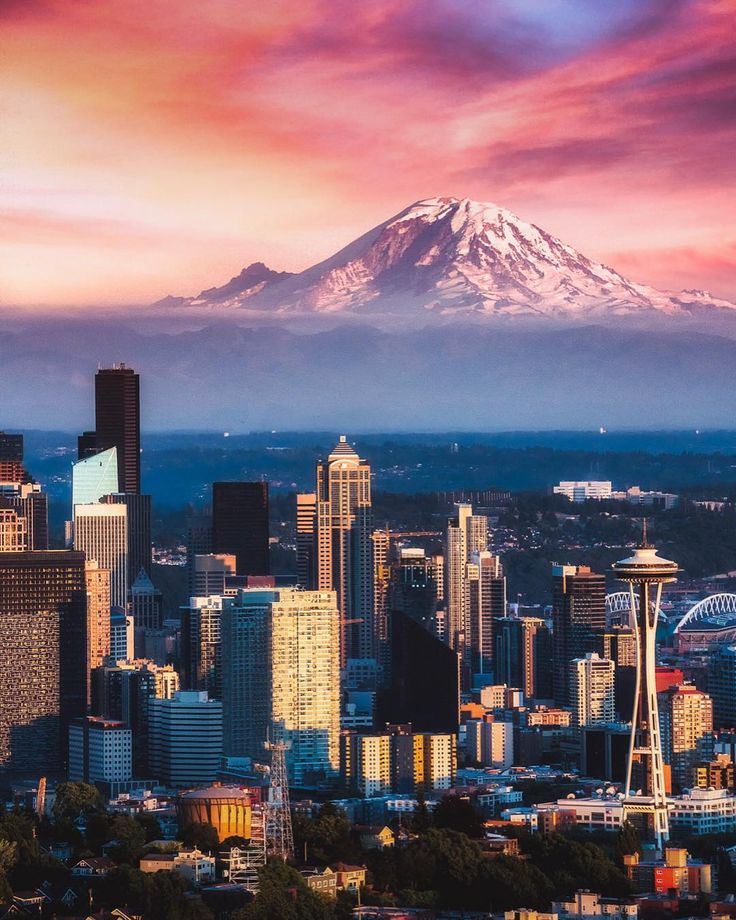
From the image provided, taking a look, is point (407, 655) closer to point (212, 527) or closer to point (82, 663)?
point (82, 663)

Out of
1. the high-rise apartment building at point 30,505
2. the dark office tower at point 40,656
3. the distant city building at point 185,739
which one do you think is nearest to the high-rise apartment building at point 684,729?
the distant city building at point 185,739

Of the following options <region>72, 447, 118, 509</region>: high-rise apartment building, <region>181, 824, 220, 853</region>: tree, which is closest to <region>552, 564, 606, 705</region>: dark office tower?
<region>72, 447, 118, 509</region>: high-rise apartment building

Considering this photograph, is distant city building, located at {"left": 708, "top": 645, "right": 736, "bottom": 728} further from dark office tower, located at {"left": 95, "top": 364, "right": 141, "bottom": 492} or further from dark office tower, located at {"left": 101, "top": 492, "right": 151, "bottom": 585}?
dark office tower, located at {"left": 95, "top": 364, "right": 141, "bottom": 492}

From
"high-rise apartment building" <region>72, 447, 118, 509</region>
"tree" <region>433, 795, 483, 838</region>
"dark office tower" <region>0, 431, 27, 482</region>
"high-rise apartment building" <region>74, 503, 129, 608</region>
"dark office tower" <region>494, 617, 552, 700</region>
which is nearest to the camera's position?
"tree" <region>433, 795, 483, 838</region>

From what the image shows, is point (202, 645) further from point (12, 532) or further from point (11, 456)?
point (11, 456)

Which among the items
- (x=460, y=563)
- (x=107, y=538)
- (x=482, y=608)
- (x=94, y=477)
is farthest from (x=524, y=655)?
(x=94, y=477)

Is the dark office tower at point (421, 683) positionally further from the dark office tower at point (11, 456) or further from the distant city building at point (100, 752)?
the dark office tower at point (11, 456)
